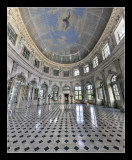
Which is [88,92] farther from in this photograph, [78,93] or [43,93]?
[43,93]

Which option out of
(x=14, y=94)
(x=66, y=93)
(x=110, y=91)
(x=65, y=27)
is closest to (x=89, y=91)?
(x=66, y=93)

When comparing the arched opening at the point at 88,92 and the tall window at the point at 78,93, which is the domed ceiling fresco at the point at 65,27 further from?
the tall window at the point at 78,93

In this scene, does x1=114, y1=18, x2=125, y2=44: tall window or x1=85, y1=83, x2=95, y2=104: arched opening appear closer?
x1=114, y1=18, x2=125, y2=44: tall window

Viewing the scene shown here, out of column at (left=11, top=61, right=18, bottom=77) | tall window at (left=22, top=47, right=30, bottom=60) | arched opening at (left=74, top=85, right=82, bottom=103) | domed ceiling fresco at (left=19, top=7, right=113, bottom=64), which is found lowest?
arched opening at (left=74, top=85, right=82, bottom=103)

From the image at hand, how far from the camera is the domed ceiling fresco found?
8508 mm

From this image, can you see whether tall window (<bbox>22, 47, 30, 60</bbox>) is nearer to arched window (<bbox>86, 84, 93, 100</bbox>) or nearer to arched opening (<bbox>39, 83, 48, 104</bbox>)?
arched opening (<bbox>39, 83, 48, 104</bbox>)

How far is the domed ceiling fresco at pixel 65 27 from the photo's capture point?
8.51 m

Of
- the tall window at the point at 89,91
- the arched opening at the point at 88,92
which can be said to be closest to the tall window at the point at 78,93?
the arched opening at the point at 88,92

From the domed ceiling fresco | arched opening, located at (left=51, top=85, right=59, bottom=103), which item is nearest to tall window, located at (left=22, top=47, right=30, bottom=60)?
the domed ceiling fresco

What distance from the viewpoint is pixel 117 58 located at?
7066 millimetres

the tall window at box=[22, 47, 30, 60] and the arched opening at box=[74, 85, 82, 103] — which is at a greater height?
the tall window at box=[22, 47, 30, 60]

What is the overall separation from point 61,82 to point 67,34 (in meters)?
10.4

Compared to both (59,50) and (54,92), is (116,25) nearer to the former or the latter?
(59,50)
